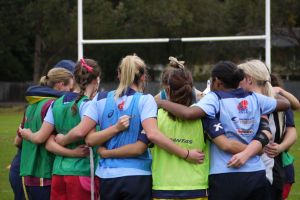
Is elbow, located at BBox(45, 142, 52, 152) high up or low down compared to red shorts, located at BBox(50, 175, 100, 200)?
up

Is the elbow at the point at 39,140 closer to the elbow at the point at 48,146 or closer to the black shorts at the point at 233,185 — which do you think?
the elbow at the point at 48,146

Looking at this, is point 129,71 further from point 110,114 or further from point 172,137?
point 172,137

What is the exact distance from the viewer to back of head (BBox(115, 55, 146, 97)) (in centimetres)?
492

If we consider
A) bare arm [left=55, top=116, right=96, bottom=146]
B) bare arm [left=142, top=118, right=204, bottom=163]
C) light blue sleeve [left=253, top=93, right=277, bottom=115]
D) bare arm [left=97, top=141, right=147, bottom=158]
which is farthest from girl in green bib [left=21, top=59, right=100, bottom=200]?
light blue sleeve [left=253, top=93, right=277, bottom=115]

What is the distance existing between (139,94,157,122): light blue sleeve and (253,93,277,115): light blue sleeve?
29.6 inches

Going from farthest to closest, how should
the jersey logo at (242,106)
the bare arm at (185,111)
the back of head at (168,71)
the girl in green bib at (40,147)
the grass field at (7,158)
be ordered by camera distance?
the grass field at (7,158), the girl in green bib at (40,147), the back of head at (168,71), the jersey logo at (242,106), the bare arm at (185,111)

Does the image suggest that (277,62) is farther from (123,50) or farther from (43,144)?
(43,144)

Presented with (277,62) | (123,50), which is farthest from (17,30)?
(277,62)

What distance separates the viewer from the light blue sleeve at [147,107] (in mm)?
4809

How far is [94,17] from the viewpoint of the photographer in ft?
133

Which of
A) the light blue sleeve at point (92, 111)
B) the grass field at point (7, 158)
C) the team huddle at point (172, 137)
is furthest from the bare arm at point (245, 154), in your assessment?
the grass field at point (7, 158)

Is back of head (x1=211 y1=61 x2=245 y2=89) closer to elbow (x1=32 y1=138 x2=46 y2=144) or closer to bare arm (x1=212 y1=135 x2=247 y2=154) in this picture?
bare arm (x1=212 y1=135 x2=247 y2=154)

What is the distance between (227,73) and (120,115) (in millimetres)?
811

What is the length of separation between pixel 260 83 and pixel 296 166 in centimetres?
757
